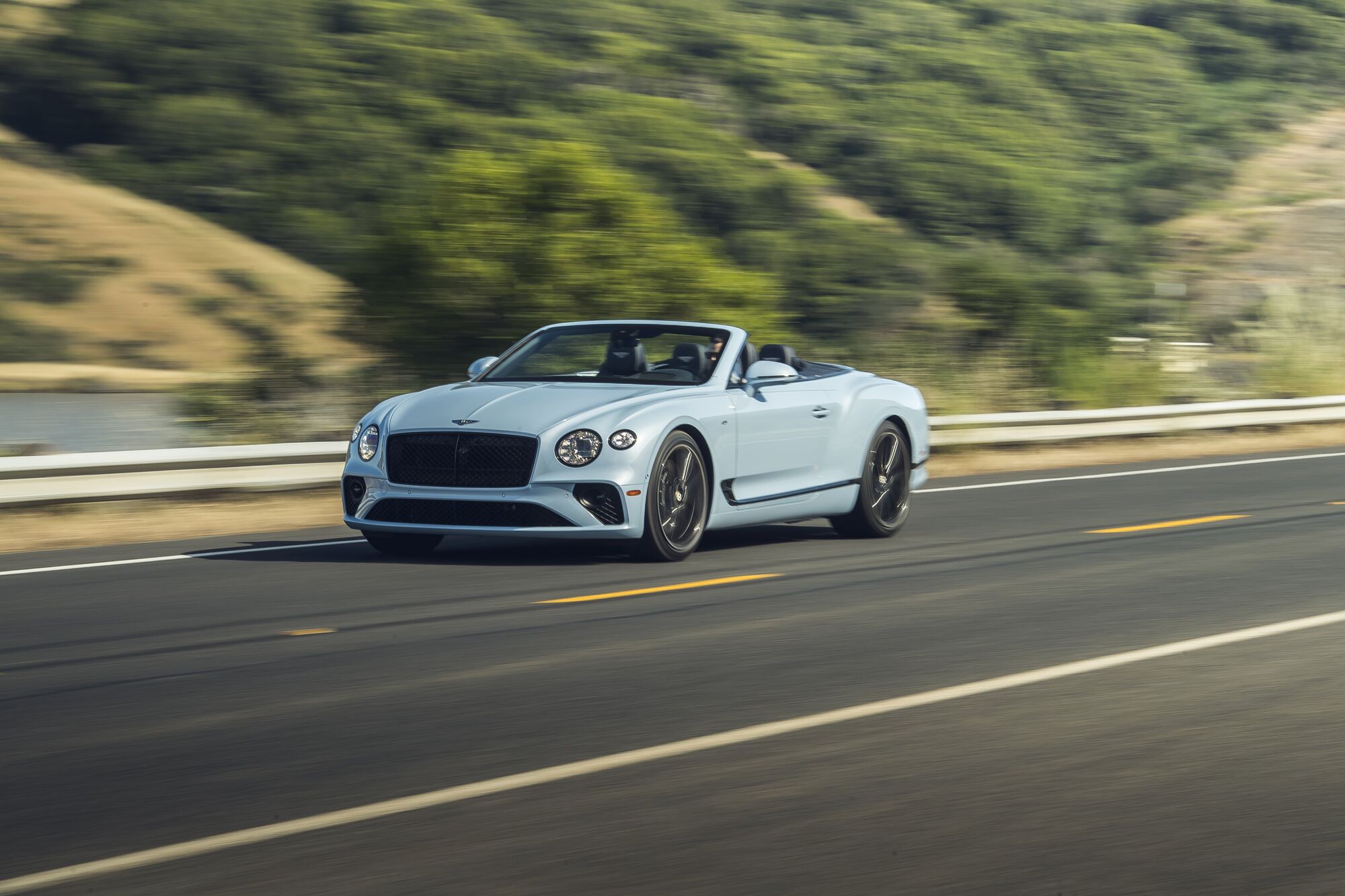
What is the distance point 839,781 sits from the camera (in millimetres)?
5105

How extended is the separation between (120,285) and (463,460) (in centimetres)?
4031

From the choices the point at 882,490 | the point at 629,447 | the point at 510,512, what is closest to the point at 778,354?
the point at 882,490

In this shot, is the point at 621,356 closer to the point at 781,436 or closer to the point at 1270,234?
the point at 781,436

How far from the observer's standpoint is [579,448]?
31.4 ft

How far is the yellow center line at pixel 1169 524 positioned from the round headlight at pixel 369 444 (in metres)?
5.08

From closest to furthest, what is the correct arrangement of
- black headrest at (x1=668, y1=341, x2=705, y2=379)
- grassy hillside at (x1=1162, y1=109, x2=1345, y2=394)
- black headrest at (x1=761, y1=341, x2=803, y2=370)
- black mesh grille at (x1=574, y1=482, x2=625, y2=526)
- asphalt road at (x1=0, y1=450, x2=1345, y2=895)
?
1. asphalt road at (x1=0, y1=450, x2=1345, y2=895)
2. black mesh grille at (x1=574, y1=482, x2=625, y2=526)
3. black headrest at (x1=668, y1=341, x2=705, y2=379)
4. black headrest at (x1=761, y1=341, x2=803, y2=370)
5. grassy hillside at (x1=1162, y1=109, x2=1345, y2=394)

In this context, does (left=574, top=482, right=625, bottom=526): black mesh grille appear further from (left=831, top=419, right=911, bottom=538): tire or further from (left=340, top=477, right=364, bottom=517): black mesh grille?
(left=831, top=419, right=911, bottom=538): tire

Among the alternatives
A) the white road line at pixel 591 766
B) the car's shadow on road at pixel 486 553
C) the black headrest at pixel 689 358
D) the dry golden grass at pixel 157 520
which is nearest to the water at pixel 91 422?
the dry golden grass at pixel 157 520

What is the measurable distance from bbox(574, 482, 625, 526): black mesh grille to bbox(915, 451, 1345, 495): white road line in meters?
5.50

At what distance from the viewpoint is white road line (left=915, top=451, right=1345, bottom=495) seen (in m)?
16.1

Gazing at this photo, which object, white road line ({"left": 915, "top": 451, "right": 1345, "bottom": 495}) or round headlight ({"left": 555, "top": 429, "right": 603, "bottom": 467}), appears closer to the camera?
round headlight ({"left": 555, "top": 429, "right": 603, "bottom": 467})

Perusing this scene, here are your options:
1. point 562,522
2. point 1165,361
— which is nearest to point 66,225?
point 1165,361

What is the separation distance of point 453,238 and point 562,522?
9.59 m

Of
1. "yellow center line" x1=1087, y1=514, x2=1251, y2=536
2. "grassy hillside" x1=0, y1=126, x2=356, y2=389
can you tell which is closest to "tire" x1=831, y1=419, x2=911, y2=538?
"yellow center line" x1=1087, y1=514, x2=1251, y2=536
